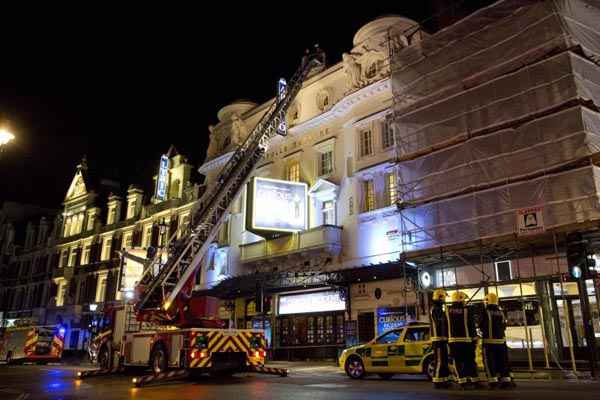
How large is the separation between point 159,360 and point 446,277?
38.3ft

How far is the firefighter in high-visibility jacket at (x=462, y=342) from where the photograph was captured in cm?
1054

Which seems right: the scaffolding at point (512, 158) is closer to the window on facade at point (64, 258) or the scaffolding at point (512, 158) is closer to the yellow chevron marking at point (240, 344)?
the yellow chevron marking at point (240, 344)

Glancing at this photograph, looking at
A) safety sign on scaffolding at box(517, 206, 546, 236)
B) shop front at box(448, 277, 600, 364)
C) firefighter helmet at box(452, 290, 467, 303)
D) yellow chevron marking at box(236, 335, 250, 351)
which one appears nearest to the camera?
firefighter helmet at box(452, 290, 467, 303)

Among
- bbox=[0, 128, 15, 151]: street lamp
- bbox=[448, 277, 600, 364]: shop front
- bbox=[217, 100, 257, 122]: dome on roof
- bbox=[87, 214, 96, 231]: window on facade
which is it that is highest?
bbox=[217, 100, 257, 122]: dome on roof

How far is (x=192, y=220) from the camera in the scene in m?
19.2

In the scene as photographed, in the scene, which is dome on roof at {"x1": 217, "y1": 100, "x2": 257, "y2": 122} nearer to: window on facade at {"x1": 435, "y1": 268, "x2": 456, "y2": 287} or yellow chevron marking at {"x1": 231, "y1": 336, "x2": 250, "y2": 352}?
window on facade at {"x1": 435, "y1": 268, "x2": 456, "y2": 287}

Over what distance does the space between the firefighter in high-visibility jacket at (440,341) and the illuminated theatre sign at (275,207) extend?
52.5ft

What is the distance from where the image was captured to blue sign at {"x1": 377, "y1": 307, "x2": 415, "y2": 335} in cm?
2225

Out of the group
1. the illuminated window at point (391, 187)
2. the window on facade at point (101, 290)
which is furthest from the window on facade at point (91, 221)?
the illuminated window at point (391, 187)

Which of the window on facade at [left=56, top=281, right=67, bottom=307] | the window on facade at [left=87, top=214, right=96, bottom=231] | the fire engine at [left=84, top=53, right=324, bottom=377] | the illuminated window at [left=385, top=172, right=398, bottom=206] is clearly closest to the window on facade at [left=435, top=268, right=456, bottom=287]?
the illuminated window at [left=385, top=172, right=398, bottom=206]

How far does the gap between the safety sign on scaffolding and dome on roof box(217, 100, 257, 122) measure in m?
22.2

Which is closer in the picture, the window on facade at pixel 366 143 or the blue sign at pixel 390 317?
the blue sign at pixel 390 317

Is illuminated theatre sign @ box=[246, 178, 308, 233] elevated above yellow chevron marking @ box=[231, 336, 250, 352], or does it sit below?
above

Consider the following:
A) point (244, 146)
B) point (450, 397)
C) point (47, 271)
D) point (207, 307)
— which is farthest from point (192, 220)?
point (47, 271)
